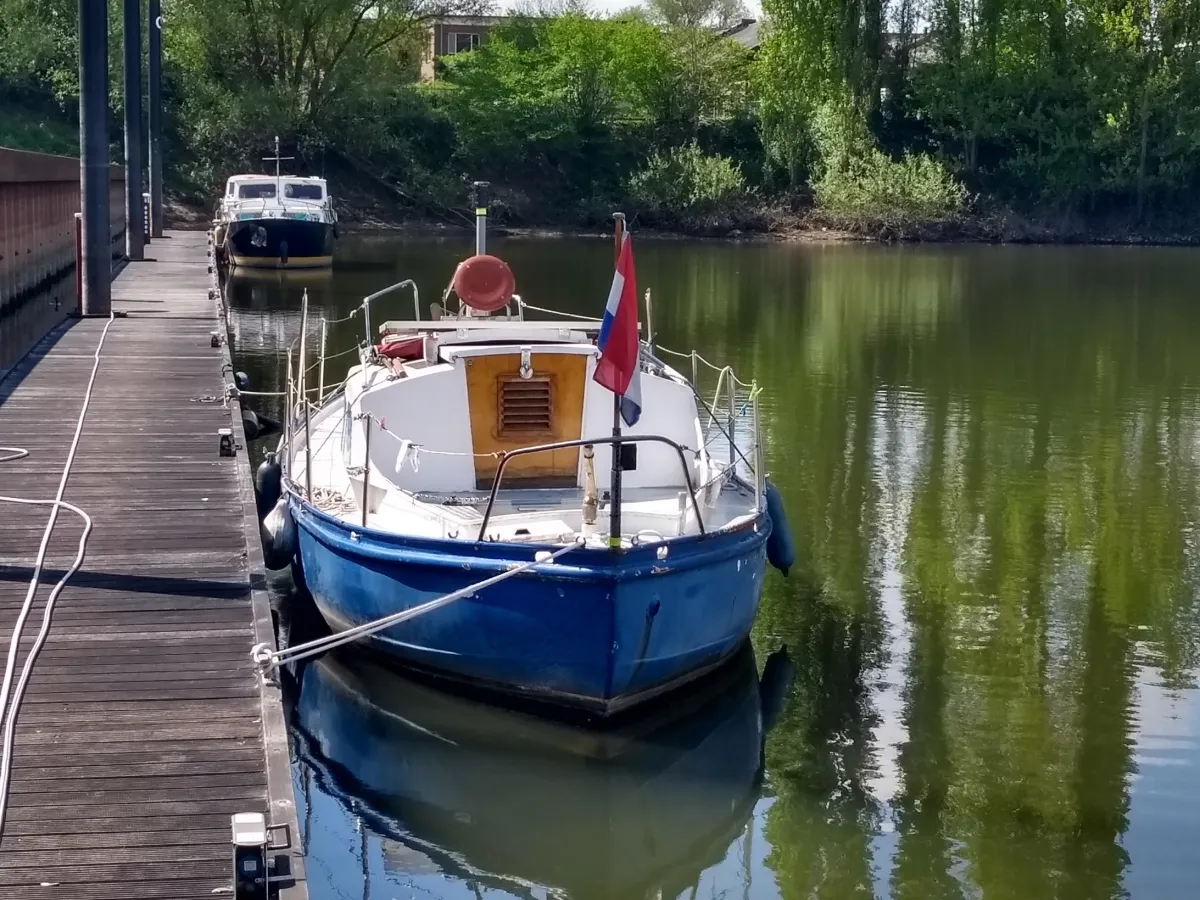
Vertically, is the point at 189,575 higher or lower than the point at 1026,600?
higher

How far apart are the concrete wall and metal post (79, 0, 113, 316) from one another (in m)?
1.34

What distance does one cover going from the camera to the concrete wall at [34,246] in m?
24.1

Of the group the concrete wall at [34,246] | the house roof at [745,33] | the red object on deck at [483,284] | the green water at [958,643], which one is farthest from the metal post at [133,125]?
the house roof at [745,33]

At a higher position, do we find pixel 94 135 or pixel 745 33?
pixel 745 33

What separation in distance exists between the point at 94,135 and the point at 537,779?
49.5ft

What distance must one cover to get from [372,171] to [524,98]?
22.6 ft

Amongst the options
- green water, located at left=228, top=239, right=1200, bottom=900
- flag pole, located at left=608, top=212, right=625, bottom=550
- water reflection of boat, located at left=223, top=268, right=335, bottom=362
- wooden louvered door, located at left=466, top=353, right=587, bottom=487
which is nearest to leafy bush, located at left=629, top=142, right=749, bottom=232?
water reflection of boat, located at left=223, top=268, right=335, bottom=362

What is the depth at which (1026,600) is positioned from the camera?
43.4 ft

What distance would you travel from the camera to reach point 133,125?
3275 cm

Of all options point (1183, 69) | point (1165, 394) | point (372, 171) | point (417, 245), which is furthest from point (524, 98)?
point (1165, 394)

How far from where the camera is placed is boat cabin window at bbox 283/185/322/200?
42.0 metres

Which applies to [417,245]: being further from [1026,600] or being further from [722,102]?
[1026,600]

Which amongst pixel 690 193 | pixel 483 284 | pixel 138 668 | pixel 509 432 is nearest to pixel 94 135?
pixel 483 284

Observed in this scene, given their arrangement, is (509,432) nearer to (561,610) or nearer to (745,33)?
(561,610)
